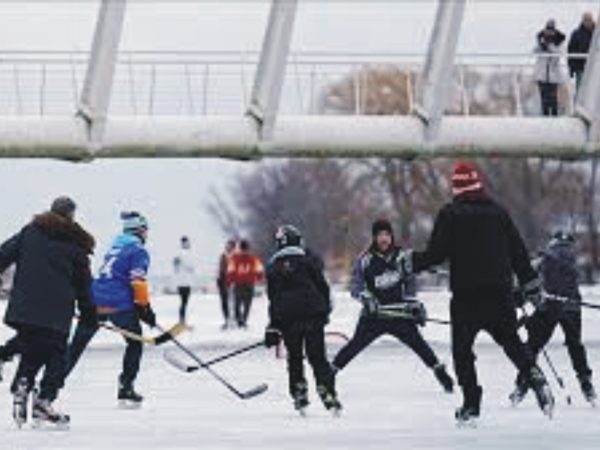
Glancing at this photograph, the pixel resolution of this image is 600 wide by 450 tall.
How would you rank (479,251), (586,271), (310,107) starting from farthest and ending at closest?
(586,271) < (310,107) < (479,251)

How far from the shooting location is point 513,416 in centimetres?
1577

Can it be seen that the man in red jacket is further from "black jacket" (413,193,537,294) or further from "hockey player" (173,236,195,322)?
"black jacket" (413,193,537,294)

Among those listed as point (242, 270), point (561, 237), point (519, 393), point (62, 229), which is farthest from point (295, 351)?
point (242, 270)

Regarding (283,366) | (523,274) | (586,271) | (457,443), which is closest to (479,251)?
(523,274)

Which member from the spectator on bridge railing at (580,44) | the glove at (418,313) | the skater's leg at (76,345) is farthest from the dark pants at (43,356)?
the spectator on bridge railing at (580,44)

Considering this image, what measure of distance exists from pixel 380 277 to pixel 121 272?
2147 millimetres

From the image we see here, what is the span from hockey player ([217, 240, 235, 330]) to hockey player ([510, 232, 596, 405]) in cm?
1896

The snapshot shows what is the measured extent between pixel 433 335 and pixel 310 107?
192 inches

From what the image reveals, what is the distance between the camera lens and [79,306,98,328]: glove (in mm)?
14766

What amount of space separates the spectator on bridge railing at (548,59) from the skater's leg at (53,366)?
1537 centimetres

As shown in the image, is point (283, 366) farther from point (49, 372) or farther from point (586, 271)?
point (586, 271)

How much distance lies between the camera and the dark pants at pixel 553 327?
686 inches

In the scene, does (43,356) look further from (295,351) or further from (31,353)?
(295,351)

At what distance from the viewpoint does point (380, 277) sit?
17328 millimetres
